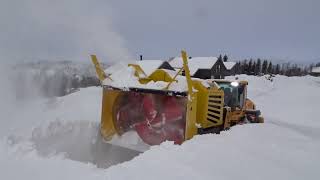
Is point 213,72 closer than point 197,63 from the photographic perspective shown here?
Yes

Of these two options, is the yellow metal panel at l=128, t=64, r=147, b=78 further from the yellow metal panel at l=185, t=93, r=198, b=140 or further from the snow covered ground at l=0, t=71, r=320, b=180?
the snow covered ground at l=0, t=71, r=320, b=180

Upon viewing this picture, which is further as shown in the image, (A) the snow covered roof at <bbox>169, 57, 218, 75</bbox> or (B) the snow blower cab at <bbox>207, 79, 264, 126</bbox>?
(A) the snow covered roof at <bbox>169, 57, 218, 75</bbox>

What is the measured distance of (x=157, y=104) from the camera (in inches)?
263

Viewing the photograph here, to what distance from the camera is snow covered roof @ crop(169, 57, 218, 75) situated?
143ft

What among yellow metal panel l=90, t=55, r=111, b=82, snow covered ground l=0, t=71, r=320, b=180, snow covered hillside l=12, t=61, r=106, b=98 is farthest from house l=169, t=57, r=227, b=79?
yellow metal panel l=90, t=55, r=111, b=82

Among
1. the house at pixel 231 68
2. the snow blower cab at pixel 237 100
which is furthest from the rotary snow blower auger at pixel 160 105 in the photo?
the house at pixel 231 68

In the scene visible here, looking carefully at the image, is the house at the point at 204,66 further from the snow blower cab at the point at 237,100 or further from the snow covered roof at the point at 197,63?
the snow blower cab at the point at 237,100

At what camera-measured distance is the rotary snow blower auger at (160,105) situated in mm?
6223

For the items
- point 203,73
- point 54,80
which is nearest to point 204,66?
point 203,73

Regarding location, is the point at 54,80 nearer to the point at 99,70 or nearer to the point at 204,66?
the point at 99,70

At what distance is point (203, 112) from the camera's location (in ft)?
21.4

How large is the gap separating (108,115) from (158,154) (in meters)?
2.88

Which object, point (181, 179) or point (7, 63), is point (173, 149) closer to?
point (181, 179)

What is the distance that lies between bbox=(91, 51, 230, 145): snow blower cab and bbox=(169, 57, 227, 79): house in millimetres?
34761
